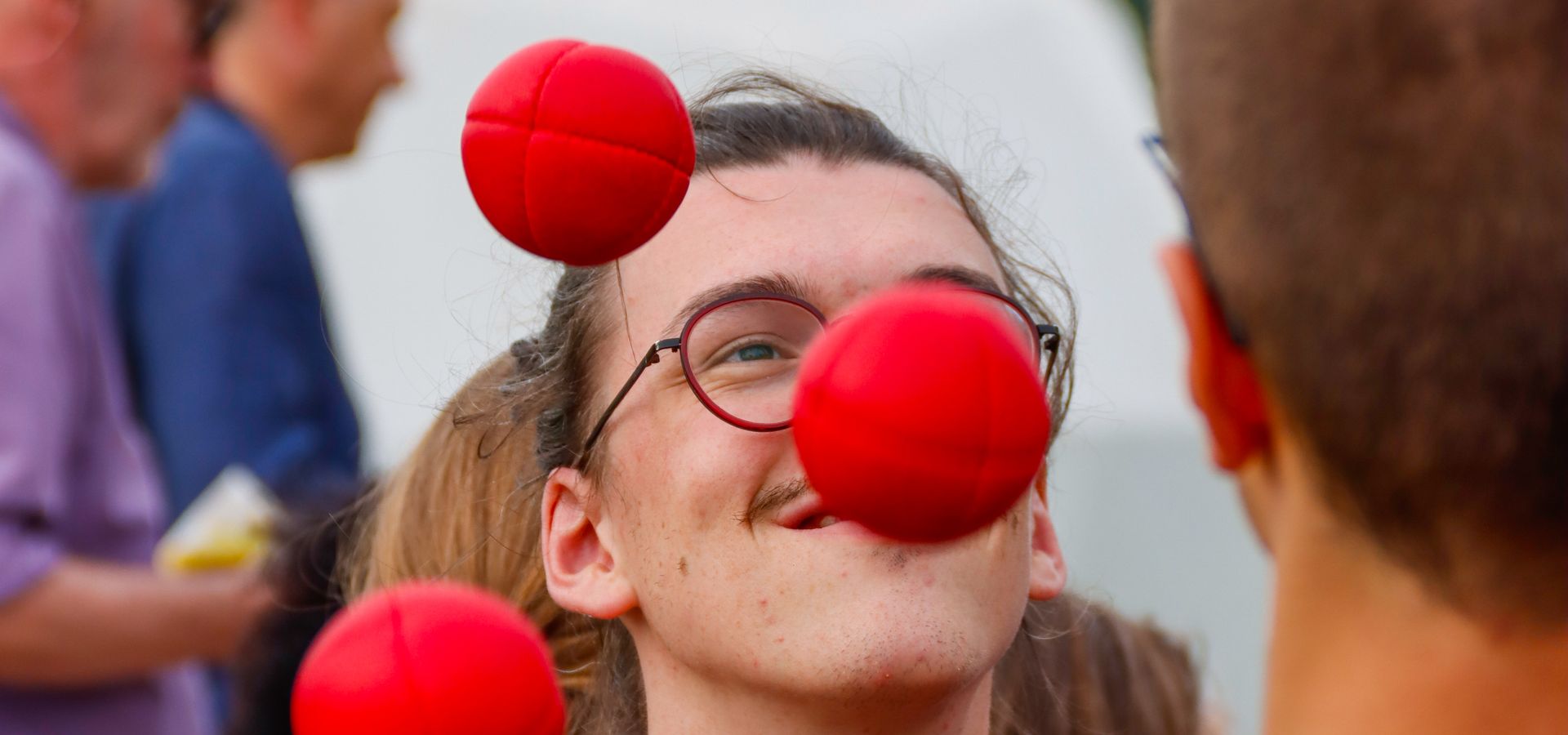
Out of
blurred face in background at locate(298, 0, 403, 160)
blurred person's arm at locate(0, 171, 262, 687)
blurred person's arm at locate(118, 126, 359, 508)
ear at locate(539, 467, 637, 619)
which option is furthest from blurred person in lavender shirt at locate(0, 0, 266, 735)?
ear at locate(539, 467, 637, 619)

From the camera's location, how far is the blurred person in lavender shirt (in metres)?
2.68

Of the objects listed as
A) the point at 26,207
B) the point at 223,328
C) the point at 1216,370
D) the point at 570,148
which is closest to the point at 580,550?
the point at 570,148

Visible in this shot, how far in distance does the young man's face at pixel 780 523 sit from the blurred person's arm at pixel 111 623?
3.55 feet

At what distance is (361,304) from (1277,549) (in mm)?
4407

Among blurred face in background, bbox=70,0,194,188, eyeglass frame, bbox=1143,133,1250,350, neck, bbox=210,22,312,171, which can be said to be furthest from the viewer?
neck, bbox=210,22,312,171

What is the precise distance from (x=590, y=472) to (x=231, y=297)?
1.48 meters

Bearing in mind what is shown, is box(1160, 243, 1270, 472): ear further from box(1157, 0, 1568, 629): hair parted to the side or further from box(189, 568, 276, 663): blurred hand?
box(189, 568, 276, 663): blurred hand

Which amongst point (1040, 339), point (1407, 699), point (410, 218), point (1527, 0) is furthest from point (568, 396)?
point (410, 218)

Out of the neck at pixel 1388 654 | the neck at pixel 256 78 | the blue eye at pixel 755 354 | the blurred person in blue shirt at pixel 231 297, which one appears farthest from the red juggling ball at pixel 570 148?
the neck at pixel 256 78

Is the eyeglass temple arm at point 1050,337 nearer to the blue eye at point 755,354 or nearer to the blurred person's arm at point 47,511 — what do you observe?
the blue eye at point 755,354

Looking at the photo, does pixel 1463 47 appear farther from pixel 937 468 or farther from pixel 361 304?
pixel 361 304

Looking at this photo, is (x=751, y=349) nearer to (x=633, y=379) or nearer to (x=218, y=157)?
(x=633, y=379)

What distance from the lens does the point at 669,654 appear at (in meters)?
2.06

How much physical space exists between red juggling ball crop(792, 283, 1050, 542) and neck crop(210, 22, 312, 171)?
263 centimetres
